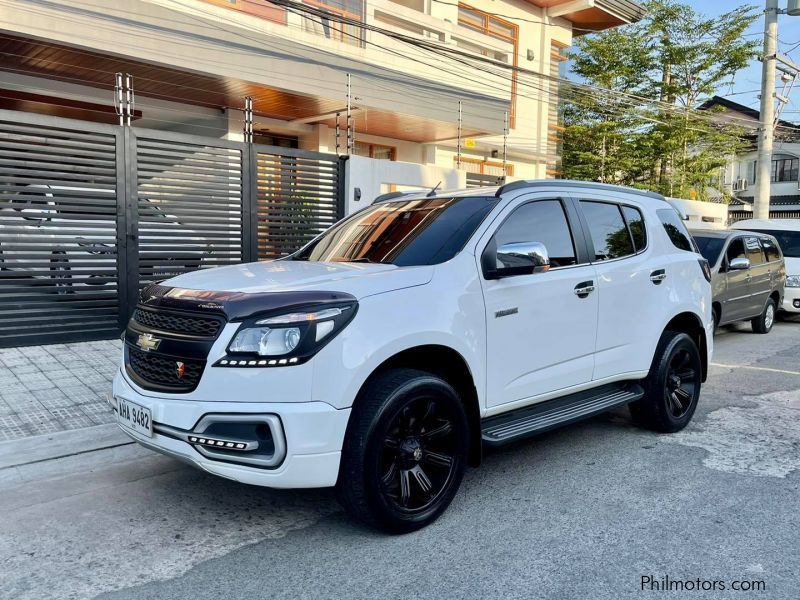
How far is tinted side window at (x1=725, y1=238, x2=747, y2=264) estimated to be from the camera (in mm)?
10133

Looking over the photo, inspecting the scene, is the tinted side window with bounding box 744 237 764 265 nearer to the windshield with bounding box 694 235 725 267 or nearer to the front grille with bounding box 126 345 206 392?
the windshield with bounding box 694 235 725 267

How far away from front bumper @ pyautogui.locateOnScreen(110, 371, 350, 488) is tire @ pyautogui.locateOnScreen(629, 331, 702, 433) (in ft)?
9.63

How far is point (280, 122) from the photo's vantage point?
49.6 feet

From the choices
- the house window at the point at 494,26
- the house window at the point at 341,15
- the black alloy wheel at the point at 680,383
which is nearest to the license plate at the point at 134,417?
the black alloy wheel at the point at 680,383

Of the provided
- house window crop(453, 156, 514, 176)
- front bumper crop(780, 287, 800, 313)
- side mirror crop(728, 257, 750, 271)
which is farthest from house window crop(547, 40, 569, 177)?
side mirror crop(728, 257, 750, 271)

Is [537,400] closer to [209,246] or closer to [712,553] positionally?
[712,553]

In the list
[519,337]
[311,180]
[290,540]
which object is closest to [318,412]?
[290,540]

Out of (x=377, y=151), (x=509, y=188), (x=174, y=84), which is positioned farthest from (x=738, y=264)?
(x=377, y=151)

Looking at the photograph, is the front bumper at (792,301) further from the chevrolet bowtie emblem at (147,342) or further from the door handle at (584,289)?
the chevrolet bowtie emblem at (147,342)

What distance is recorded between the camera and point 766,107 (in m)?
19.1

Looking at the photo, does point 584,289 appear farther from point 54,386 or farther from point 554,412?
point 54,386

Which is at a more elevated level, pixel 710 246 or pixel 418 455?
pixel 710 246

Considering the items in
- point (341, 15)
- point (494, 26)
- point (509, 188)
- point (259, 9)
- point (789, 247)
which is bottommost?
point (789, 247)

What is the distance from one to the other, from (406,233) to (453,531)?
71.1 inches
